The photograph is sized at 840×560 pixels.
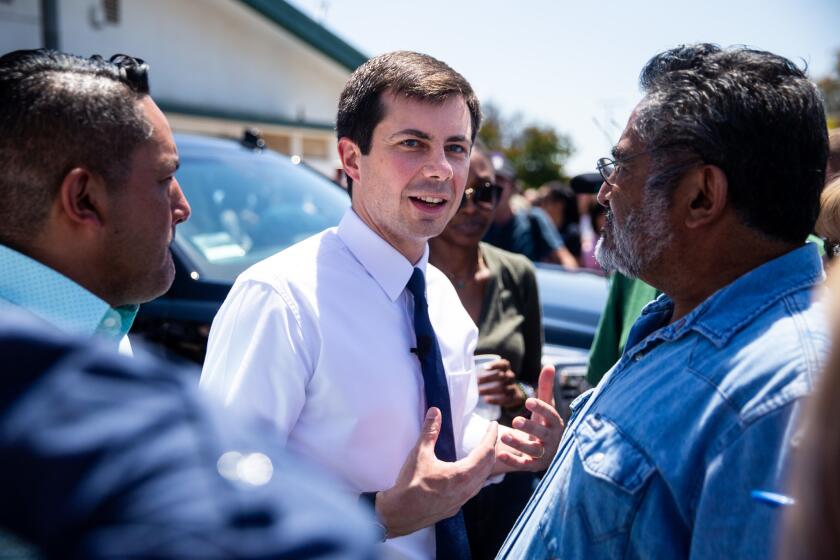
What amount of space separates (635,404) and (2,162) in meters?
1.32

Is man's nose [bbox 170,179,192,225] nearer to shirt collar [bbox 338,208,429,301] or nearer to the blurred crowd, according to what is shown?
the blurred crowd

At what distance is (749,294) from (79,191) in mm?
1319

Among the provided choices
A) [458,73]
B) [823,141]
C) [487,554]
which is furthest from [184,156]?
[823,141]

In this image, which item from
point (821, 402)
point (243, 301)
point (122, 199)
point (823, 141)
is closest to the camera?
point (821, 402)

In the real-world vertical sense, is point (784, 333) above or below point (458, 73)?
below

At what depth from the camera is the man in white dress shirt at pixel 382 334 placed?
1.83m

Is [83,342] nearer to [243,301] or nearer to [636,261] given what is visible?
[243,301]

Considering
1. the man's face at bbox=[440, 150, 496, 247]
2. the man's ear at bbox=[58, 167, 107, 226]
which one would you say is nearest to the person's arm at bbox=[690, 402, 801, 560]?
the man's ear at bbox=[58, 167, 107, 226]

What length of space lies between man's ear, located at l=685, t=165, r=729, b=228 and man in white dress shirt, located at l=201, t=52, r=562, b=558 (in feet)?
2.23

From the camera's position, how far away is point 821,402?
2.25ft

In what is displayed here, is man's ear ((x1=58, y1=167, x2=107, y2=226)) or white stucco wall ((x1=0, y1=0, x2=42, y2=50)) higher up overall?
white stucco wall ((x1=0, y1=0, x2=42, y2=50))

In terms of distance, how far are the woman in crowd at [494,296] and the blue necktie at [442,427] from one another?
0.67 metres

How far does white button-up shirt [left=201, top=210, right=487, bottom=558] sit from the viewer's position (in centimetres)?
186

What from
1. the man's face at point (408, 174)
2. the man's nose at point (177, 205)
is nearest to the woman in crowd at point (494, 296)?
the man's face at point (408, 174)
